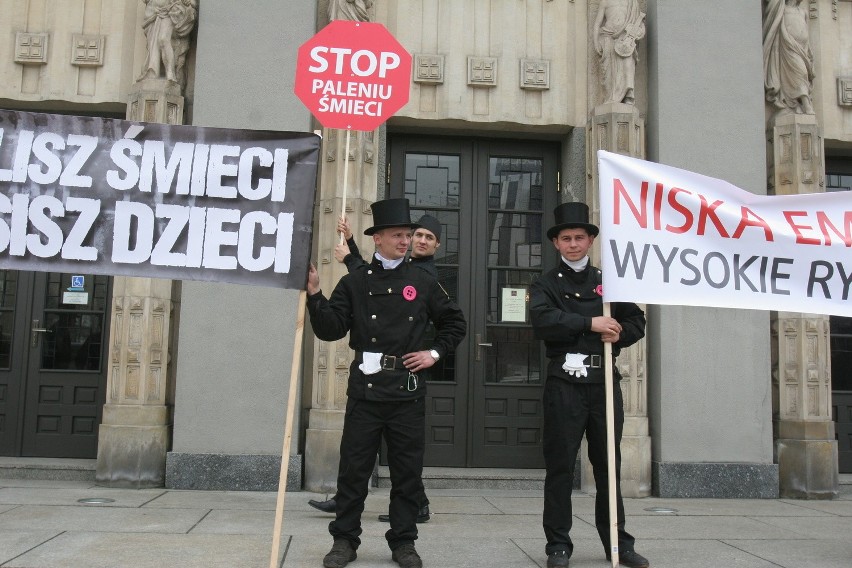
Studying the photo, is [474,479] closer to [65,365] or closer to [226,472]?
[226,472]

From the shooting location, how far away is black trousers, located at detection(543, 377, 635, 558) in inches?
203

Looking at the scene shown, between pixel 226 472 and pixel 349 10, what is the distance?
488 cm

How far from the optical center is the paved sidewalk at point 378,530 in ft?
17.4

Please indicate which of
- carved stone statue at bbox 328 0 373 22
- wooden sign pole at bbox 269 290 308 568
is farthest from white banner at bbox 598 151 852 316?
carved stone statue at bbox 328 0 373 22

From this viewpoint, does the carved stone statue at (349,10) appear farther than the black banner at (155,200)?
Yes

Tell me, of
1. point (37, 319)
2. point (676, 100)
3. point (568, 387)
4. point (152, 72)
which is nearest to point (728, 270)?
point (568, 387)

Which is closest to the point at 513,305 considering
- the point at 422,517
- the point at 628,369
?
the point at 628,369

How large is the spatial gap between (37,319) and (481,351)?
4.93 meters

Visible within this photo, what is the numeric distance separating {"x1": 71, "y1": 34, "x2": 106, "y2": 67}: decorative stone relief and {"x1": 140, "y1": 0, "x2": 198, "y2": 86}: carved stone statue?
55 cm

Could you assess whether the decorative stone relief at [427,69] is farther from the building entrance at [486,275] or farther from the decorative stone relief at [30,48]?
the decorative stone relief at [30,48]

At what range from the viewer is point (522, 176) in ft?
30.5

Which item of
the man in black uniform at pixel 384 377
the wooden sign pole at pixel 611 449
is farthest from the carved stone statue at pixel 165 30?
the wooden sign pole at pixel 611 449

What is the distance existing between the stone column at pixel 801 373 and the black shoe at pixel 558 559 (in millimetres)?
4382

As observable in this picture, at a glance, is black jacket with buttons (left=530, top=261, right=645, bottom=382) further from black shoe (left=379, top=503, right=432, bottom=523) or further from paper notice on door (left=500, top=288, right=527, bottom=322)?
paper notice on door (left=500, top=288, right=527, bottom=322)
